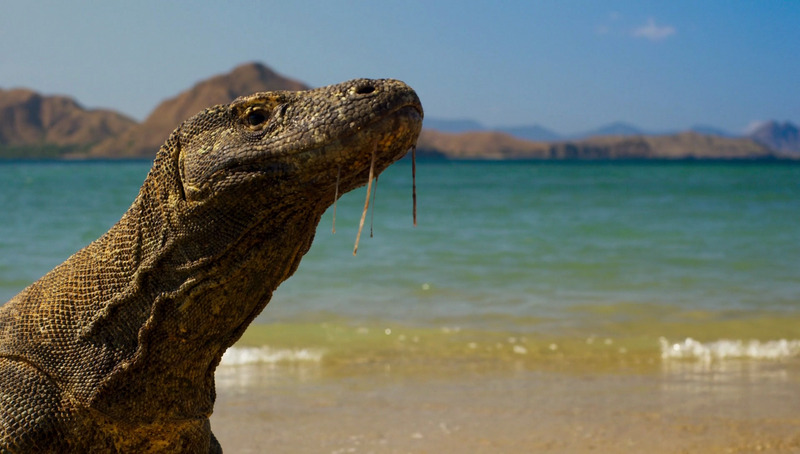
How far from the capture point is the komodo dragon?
8.98 feet

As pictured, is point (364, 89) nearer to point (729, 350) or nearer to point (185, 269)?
point (185, 269)

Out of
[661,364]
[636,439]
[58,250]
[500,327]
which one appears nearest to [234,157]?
[636,439]

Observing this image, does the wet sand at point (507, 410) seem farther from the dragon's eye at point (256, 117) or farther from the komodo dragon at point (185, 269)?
the dragon's eye at point (256, 117)

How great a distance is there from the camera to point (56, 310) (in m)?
3.05

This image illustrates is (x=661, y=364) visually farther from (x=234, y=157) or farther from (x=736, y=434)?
(x=234, y=157)

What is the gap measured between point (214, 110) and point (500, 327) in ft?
23.7

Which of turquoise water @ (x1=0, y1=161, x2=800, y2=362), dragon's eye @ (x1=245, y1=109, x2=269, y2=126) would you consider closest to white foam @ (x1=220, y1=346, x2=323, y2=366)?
turquoise water @ (x1=0, y1=161, x2=800, y2=362)

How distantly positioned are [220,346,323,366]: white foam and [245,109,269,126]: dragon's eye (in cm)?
574

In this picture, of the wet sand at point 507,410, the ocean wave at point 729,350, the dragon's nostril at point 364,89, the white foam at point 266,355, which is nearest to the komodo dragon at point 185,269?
the dragon's nostril at point 364,89

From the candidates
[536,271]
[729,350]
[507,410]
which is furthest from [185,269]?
[536,271]

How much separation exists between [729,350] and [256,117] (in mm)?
7338

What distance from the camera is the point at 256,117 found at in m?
2.89

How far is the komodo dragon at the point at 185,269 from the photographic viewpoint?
2.74m

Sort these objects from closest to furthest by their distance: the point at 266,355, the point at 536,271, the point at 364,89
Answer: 1. the point at 364,89
2. the point at 266,355
3. the point at 536,271
